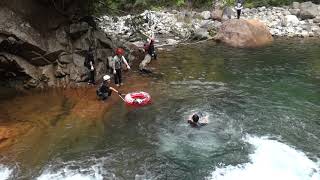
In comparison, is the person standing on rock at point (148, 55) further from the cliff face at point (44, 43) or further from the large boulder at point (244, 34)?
the large boulder at point (244, 34)

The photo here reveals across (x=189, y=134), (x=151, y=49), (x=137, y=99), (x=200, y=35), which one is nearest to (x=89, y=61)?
(x=137, y=99)

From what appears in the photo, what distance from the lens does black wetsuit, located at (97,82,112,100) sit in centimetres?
1897

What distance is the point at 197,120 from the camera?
1642 centimetres

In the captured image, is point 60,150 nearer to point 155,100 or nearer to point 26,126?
point 26,126

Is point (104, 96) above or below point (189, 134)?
above

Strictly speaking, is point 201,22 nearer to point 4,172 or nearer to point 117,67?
point 117,67

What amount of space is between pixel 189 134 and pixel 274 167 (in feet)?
11.6

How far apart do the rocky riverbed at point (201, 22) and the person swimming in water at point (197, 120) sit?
1417 cm

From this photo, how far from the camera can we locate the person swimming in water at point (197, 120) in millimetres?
16367

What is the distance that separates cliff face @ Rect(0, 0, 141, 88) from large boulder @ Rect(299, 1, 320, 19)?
1883cm

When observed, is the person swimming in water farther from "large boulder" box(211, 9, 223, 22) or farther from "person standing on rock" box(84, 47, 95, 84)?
"large boulder" box(211, 9, 223, 22)

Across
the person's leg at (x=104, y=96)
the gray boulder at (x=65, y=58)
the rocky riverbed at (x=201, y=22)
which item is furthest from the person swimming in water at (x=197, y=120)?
the rocky riverbed at (x=201, y=22)

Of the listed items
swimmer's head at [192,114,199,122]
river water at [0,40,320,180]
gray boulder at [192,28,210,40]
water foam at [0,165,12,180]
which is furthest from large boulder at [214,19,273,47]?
water foam at [0,165,12,180]

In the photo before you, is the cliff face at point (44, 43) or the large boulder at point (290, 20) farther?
the large boulder at point (290, 20)
